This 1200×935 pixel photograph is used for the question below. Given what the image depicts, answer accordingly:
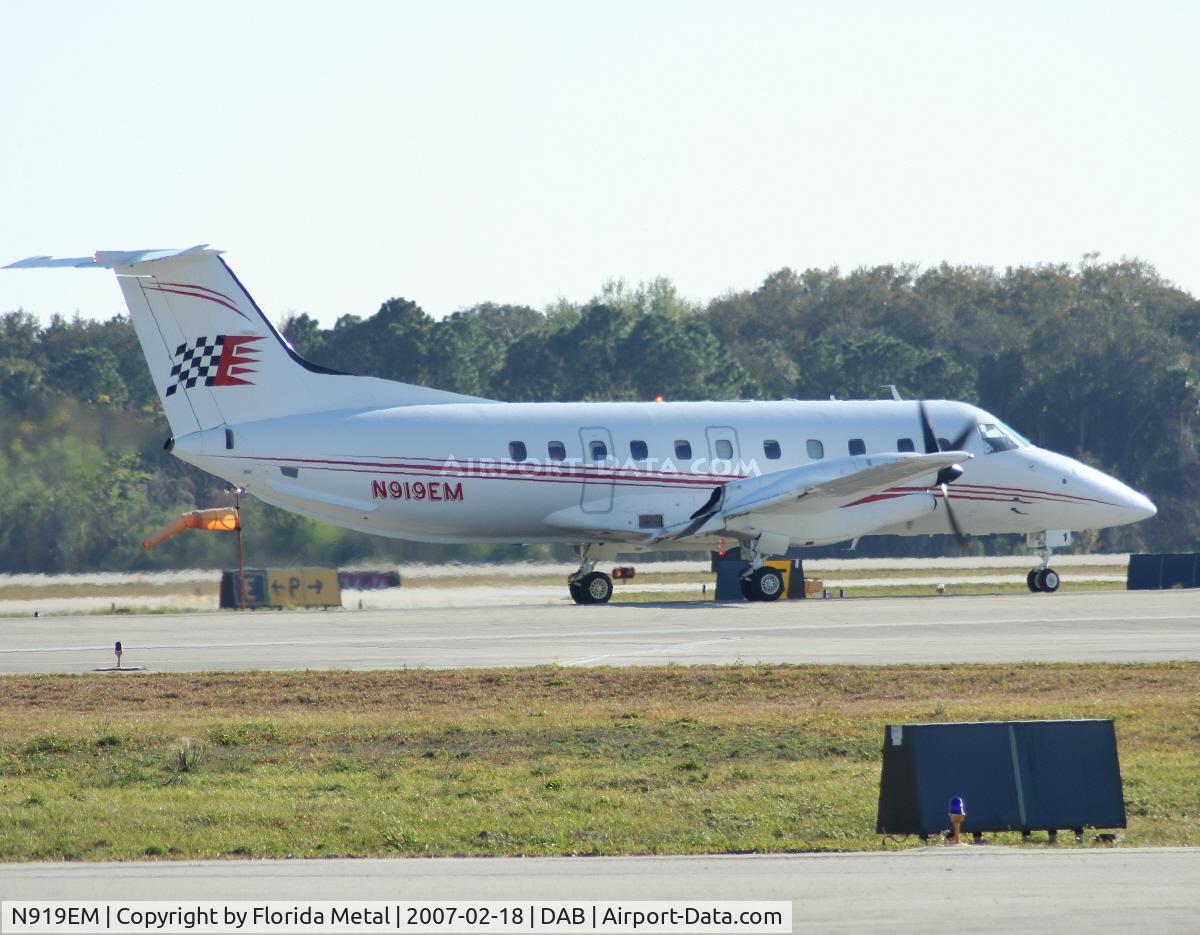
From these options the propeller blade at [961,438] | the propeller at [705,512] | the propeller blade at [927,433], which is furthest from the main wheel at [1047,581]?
the propeller at [705,512]

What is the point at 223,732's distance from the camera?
19891 mm

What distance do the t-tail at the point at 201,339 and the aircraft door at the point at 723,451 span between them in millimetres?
10013

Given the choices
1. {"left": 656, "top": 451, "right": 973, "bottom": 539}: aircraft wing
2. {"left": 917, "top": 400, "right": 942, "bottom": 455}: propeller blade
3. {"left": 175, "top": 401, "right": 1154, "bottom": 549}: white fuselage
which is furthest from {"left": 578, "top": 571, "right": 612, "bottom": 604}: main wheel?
{"left": 917, "top": 400, "right": 942, "bottom": 455}: propeller blade

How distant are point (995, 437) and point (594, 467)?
10.5m

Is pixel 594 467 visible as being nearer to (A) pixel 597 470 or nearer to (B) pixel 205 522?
(A) pixel 597 470

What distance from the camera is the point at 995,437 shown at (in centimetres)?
4156

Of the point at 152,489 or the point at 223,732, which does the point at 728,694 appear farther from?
the point at 152,489

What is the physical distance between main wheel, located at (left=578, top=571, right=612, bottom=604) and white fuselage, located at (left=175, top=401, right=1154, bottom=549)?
1151 millimetres

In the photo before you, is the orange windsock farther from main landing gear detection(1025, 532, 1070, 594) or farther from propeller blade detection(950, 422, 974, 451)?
main landing gear detection(1025, 532, 1070, 594)

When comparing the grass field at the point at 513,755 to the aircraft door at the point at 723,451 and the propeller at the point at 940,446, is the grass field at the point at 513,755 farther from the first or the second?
the propeller at the point at 940,446

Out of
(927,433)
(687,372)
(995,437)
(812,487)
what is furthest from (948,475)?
(687,372)

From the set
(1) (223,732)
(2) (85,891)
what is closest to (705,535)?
(1) (223,732)

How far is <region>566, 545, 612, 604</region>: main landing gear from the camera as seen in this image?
1588 inches

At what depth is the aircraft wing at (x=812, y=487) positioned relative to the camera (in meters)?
38.2
